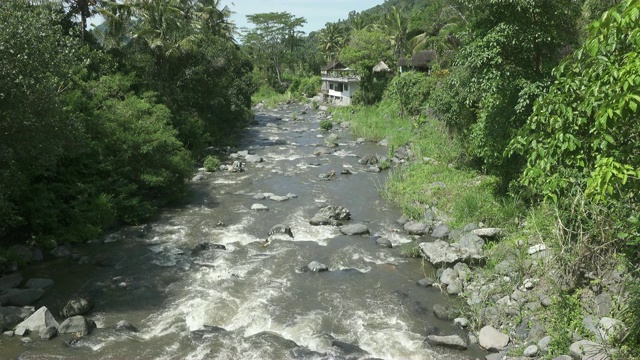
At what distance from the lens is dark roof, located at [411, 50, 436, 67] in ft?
173

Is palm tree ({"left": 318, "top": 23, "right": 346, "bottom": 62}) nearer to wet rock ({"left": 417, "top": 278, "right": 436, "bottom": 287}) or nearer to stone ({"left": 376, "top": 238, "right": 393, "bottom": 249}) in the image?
stone ({"left": 376, "top": 238, "right": 393, "bottom": 249})

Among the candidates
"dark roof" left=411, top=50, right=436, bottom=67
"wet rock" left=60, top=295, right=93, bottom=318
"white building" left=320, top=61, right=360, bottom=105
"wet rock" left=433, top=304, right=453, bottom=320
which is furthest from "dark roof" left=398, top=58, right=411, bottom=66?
"wet rock" left=60, top=295, right=93, bottom=318

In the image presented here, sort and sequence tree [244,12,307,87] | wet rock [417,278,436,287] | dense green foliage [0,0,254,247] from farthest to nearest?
tree [244,12,307,87] < wet rock [417,278,436,287] < dense green foliage [0,0,254,247]

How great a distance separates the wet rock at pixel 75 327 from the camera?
1083 cm

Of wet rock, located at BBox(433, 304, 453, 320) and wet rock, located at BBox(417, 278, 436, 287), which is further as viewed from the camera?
wet rock, located at BBox(417, 278, 436, 287)

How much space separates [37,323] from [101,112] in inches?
450

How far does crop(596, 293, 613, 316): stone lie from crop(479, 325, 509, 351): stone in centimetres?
201

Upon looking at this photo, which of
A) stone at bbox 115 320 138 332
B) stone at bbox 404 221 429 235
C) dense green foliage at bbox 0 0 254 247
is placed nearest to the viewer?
stone at bbox 115 320 138 332

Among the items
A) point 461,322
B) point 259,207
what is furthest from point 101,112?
point 461,322

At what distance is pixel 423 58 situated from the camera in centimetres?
5316

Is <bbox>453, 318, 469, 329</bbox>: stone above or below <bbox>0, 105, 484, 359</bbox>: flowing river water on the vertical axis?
below

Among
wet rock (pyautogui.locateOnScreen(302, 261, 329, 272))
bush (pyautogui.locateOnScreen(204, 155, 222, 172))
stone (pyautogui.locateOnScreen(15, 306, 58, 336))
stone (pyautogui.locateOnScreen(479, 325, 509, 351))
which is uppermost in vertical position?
bush (pyautogui.locateOnScreen(204, 155, 222, 172))

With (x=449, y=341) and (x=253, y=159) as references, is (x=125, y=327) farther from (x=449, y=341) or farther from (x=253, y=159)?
(x=253, y=159)

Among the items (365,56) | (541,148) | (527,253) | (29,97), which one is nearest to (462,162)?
(527,253)
